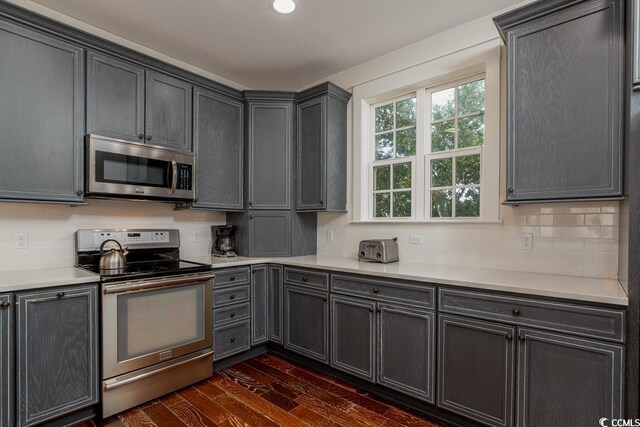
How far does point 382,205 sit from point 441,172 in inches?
24.5

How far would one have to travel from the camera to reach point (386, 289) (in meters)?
2.27

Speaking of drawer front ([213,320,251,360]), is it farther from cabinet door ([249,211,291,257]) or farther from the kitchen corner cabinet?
the kitchen corner cabinet

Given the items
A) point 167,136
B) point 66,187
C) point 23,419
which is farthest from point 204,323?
point 167,136

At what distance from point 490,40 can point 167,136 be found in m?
2.61

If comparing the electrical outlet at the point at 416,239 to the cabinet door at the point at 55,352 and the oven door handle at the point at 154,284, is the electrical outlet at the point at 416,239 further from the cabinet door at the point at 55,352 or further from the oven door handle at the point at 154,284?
the cabinet door at the point at 55,352

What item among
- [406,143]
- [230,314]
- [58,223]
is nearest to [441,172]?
[406,143]

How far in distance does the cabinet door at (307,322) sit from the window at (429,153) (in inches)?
39.1

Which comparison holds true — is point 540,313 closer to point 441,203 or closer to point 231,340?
point 441,203

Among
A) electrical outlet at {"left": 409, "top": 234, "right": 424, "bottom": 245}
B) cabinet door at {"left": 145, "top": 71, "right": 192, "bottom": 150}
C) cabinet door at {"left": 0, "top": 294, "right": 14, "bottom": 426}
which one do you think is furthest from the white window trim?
cabinet door at {"left": 0, "top": 294, "right": 14, "bottom": 426}

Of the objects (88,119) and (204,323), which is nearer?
(88,119)

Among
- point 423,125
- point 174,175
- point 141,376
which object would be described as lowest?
point 141,376

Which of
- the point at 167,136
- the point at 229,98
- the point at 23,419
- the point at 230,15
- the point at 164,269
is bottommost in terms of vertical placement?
the point at 23,419

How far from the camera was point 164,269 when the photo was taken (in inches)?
95.1

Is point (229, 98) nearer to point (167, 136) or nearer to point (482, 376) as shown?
point (167, 136)
